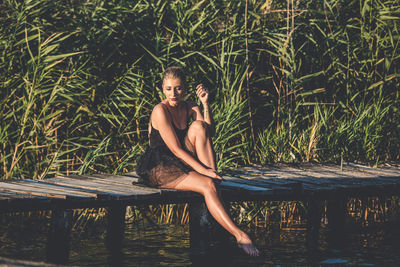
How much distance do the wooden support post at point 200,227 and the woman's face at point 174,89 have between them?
837 millimetres

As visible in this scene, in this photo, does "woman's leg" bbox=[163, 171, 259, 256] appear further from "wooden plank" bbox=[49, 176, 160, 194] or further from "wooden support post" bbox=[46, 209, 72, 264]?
"wooden support post" bbox=[46, 209, 72, 264]

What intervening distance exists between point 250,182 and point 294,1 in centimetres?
303

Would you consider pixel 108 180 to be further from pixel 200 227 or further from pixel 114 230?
pixel 200 227

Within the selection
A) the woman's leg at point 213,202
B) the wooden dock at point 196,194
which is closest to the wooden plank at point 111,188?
the wooden dock at point 196,194

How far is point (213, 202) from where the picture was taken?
16.6ft

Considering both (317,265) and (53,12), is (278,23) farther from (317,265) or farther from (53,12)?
(317,265)

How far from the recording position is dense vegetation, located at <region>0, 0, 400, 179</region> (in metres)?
7.00

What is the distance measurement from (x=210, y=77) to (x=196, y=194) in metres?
2.41

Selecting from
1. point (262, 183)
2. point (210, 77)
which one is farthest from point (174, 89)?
point (210, 77)

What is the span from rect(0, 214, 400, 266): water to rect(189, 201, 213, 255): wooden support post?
103mm

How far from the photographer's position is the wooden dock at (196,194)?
4.83m

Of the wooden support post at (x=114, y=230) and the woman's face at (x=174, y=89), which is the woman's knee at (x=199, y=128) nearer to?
the woman's face at (x=174, y=89)

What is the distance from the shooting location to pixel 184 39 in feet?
24.8

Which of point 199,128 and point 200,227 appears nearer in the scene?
point 199,128
